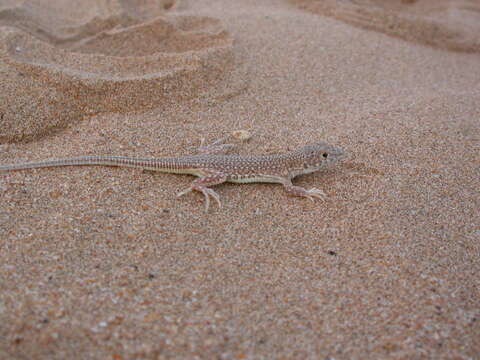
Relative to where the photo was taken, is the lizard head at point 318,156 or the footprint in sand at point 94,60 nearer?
the lizard head at point 318,156

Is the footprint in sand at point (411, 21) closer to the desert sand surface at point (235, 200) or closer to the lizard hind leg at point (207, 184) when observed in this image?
the desert sand surface at point (235, 200)

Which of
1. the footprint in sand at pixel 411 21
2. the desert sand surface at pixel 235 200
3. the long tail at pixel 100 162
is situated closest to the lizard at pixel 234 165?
the long tail at pixel 100 162

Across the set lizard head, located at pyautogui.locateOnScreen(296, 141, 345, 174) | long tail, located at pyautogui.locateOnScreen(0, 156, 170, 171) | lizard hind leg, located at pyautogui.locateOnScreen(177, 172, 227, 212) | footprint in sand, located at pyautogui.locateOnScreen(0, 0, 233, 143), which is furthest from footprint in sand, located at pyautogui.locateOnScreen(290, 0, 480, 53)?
long tail, located at pyautogui.locateOnScreen(0, 156, 170, 171)

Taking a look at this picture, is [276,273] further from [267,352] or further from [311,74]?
[311,74]

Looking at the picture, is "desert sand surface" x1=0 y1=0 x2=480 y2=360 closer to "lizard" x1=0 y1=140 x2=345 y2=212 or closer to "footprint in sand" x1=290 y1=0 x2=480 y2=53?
"lizard" x1=0 y1=140 x2=345 y2=212

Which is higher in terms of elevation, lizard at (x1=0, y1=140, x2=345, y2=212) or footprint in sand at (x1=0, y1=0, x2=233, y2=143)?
footprint in sand at (x1=0, y1=0, x2=233, y2=143)

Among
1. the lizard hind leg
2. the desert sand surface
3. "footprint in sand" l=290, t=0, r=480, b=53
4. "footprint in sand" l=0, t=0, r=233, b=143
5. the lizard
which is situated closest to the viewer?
the desert sand surface

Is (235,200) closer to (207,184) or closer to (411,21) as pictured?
(207,184)
